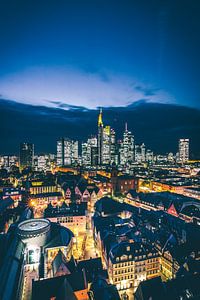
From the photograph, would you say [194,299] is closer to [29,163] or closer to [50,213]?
[50,213]

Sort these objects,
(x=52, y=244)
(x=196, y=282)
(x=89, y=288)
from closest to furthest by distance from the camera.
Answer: (x=196, y=282) < (x=89, y=288) < (x=52, y=244)

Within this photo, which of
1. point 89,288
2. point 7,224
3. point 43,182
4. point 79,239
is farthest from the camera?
point 43,182

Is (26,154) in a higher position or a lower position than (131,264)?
higher

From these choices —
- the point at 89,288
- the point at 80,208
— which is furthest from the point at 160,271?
the point at 80,208

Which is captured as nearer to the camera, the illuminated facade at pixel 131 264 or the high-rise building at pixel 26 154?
the illuminated facade at pixel 131 264

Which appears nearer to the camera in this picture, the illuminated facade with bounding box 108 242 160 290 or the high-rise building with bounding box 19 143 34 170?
the illuminated facade with bounding box 108 242 160 290

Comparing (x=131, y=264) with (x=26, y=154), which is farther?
(x=26, y=154)

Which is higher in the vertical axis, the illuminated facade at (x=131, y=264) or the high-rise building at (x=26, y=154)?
the high-rise building at (x=26, y=154)

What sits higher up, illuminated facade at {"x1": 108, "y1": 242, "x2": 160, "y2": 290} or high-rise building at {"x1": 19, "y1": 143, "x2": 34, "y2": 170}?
high-rise building at {"x1": 19, "y1": 143, "x2": 34, "y2": 170}
